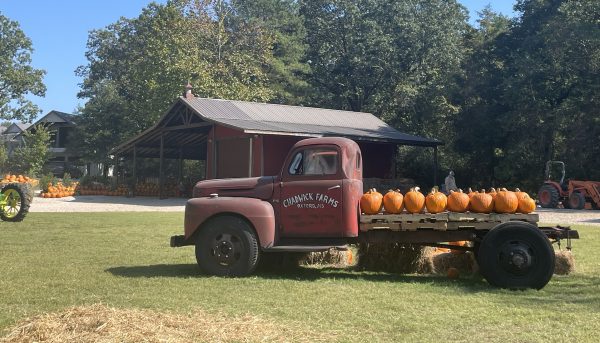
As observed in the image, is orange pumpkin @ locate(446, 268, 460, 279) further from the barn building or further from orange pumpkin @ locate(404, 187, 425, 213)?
the barn building

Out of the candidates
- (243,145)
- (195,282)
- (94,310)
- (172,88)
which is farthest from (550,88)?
(94,310)

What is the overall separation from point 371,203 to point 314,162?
3.27ft

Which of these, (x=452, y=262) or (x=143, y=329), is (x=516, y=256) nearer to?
(x=452, y=262)

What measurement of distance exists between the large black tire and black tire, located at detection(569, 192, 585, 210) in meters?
22.2

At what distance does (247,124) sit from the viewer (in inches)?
1037

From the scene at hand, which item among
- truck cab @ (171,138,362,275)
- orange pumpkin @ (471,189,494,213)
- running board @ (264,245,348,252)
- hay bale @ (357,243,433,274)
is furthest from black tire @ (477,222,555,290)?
running board @ (264,245,348,252)

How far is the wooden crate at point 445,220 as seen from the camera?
25.2 feet

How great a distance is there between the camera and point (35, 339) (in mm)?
4789

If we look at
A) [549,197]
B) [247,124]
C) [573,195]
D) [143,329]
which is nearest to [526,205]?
[143,329]

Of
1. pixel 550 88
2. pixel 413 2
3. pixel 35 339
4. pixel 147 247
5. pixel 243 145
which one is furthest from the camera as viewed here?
pixel 413 2

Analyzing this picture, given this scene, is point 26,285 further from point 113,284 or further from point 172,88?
point 172,88

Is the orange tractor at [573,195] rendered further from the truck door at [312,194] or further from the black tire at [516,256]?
the truck door at [312,194]

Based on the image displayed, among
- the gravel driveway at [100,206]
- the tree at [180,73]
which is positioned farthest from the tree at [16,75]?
the gravel driveway at [100,206]

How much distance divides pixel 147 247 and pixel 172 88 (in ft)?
104
